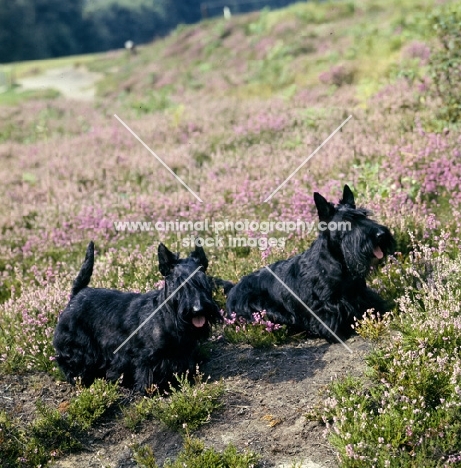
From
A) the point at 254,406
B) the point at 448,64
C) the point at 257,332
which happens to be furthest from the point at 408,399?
the point at 448,64

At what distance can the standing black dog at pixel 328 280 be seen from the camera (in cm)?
573

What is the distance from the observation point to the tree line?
7994 cm

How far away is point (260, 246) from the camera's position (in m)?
8.34

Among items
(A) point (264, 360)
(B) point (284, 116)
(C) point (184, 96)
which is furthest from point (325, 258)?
(C) point (184, 96)

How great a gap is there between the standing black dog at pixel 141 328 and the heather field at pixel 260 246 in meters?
0.29

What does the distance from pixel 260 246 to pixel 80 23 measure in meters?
91.6

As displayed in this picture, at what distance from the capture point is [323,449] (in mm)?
4660

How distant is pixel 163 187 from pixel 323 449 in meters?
7.91

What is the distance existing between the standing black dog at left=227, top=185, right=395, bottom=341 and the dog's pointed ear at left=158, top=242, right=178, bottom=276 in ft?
5.21

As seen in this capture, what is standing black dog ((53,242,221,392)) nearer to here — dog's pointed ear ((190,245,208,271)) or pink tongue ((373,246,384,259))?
dog's pointed ear ((190,245,208,271))

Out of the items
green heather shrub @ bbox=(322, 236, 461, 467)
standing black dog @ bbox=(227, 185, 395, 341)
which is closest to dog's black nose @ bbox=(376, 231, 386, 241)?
standing black dog @ bbox=(227, 185, 395, 341)

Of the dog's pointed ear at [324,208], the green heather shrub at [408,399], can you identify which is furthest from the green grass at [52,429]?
the dog's pointed ear at [324,208]

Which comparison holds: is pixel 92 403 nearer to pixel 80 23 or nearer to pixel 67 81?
pixel 67 81

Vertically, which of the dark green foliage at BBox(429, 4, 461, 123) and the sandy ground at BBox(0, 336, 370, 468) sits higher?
the dark green foliage at BBox(429, 4, 461, 123)
